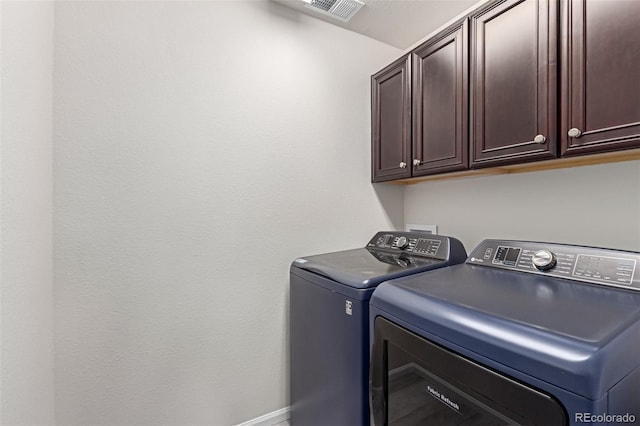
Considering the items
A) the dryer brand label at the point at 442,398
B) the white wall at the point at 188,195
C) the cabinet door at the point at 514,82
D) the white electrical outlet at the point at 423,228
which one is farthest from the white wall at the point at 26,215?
the white electrical outlet at the point at 423,228

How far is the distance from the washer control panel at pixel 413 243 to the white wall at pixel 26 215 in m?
1.59

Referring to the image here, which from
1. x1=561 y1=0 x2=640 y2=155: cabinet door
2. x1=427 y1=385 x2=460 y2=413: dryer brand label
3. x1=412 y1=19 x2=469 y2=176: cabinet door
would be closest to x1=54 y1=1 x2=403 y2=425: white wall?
x1=412 y1=19 x2=469 y2=176: cabinet door

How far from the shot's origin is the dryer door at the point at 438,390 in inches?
24.2

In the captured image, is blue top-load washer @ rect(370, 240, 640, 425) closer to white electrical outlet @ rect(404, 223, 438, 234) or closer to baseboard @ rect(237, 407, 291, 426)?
white electrical outlet @ rect(404, 223, 438, 234)

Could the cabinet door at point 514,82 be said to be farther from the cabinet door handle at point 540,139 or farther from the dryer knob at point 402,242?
the dryer knob at point 402,242

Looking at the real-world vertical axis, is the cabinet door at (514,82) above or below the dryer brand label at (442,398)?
above

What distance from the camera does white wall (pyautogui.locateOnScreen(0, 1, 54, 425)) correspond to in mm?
789

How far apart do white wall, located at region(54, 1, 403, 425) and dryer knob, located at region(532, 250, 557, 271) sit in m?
1.07

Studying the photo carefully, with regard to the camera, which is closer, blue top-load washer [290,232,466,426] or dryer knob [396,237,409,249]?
blue top-load washer [290,232,466,426]

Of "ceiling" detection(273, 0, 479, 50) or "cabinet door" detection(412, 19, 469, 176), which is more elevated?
"ceiling" detection(273, 0, 479, 50)

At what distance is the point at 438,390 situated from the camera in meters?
0.79

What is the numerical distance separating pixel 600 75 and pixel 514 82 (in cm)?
28

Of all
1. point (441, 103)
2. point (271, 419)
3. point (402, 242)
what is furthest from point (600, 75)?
point (271, 419)

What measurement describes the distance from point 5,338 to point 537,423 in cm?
132
